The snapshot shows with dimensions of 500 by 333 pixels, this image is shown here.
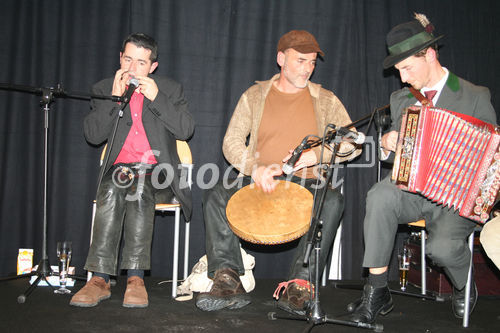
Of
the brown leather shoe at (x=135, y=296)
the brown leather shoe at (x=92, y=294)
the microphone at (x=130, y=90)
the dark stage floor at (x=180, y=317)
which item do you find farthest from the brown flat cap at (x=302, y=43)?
the brown leather shoe at (x=92, y=294)

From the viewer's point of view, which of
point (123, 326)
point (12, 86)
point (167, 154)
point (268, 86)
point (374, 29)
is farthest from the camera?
point (374, 29)

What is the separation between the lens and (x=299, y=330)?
2316mm

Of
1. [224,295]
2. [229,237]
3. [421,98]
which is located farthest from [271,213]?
[421,98]

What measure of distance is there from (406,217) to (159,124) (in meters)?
1.70

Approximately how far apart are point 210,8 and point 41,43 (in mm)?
1362

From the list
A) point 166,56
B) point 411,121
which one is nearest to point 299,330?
point 411,121

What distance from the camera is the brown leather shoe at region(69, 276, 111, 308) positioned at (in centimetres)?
257

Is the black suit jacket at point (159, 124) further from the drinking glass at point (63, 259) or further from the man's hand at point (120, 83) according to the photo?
the drinking glass at point (63, 259)

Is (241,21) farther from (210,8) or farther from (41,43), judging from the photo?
(41,43)

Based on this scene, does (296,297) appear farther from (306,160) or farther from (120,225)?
(120,225)

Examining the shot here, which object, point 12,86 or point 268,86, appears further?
point 268,86

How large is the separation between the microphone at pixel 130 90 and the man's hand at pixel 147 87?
133mm

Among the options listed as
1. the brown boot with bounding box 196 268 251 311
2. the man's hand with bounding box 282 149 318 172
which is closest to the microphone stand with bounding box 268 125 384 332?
the brown boot with bounding box 196 268 251 311

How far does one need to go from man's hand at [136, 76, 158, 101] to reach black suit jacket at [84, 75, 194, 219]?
5 cm
